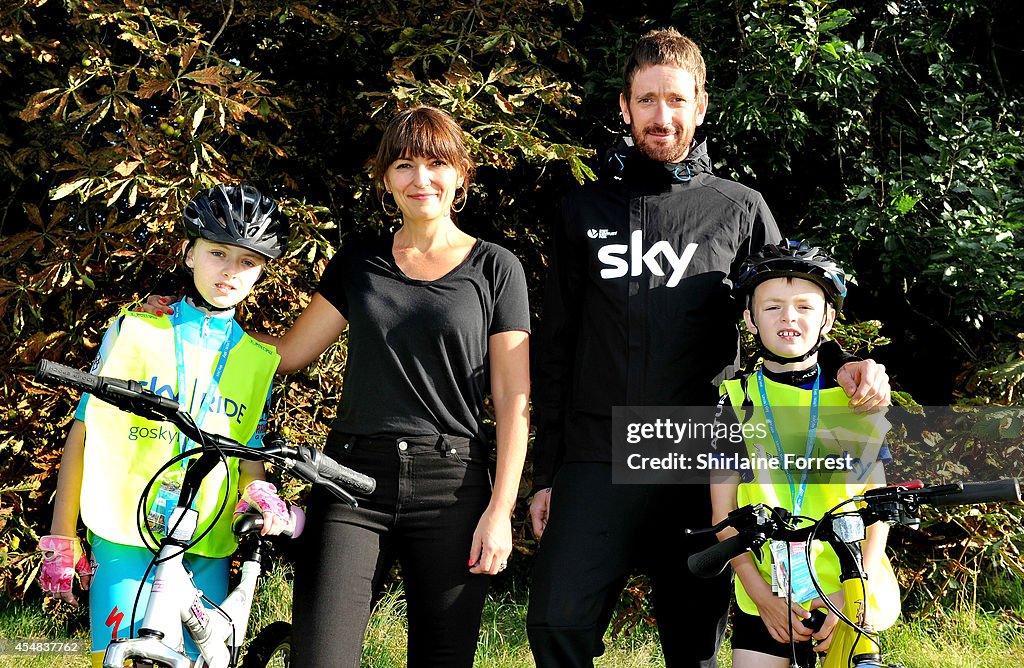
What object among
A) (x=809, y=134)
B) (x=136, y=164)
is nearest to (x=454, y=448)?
(x=136, y=164)

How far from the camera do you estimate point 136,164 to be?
4.54 meters

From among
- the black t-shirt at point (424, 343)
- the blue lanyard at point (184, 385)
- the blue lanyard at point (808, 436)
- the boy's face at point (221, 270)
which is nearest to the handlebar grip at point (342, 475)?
the black t-shirt at point (424, 343)

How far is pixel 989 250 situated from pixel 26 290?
4731 mm

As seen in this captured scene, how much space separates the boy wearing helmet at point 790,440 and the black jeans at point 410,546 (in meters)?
0.85

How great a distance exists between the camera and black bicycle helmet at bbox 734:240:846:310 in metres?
3.31

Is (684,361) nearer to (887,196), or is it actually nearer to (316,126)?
(887,196)

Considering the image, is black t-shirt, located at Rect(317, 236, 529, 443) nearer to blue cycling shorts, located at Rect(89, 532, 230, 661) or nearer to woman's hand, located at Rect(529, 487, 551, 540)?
woman's hand, located at Rect(529, 487, 551, 540)

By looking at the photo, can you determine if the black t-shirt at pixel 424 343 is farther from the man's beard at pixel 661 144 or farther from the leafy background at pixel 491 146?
the leafy background at pixel 491 146

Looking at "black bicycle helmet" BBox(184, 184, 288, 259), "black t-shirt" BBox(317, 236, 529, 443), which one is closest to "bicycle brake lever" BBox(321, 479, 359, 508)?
"black t-shirt" BBox(317, 236, 529, 443)

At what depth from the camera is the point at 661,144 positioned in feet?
11.9

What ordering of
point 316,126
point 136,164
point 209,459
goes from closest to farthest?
point 209,459
point 136,164
point 316,126

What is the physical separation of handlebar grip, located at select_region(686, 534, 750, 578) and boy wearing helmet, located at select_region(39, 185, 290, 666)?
4.23ft

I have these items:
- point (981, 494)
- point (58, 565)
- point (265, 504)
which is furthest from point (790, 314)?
point (58, 565)

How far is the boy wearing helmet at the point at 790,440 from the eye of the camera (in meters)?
3.17
